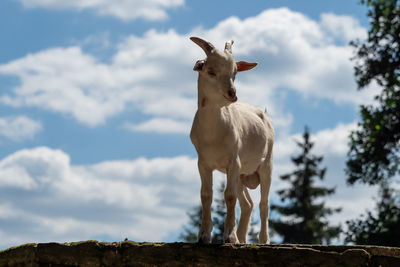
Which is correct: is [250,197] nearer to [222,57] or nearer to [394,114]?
[222,57]

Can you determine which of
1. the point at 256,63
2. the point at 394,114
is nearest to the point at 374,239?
the point at 394,114

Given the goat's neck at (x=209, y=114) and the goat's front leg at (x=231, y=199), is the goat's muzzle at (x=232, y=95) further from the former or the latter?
the goat's front leg at (x=231, y=199)

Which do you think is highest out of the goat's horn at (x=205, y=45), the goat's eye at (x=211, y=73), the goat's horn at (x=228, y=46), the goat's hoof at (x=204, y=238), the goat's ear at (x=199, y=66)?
the goat's horn at (x=228, y=46)

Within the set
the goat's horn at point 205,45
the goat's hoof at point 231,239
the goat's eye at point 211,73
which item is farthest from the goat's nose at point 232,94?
the goat's hoof at point 231,239

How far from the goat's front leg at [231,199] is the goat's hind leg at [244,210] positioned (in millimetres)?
842

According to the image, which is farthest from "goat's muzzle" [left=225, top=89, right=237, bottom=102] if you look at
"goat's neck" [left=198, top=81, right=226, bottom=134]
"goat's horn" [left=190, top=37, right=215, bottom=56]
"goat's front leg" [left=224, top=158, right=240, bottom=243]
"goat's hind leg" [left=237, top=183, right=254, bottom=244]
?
"goat's hind leg" [left=237, top=183, right=254, bottom=244]

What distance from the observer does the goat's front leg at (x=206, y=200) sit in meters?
7.02

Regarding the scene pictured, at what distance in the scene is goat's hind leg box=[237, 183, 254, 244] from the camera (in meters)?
7.92

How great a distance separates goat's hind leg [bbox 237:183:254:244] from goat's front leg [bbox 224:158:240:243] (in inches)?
33.2

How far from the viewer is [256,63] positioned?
7375mm

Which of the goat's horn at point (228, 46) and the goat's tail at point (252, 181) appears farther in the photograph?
the goat's tail at point (252, 181)

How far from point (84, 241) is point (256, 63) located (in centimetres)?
330

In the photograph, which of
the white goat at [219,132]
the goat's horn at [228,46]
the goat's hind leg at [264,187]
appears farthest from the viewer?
the goat's hind leg at [264,187]

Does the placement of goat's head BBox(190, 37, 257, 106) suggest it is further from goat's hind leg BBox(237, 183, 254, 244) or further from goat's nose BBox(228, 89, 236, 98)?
goat's hind leg BBox(237, 183, 254, 244)
